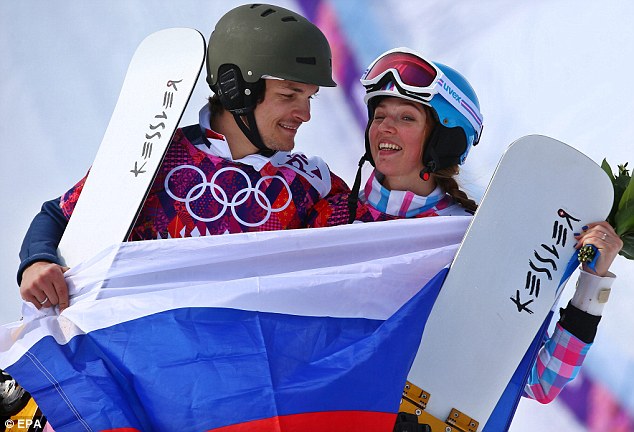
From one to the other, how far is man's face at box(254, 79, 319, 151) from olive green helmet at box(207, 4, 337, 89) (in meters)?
0.05

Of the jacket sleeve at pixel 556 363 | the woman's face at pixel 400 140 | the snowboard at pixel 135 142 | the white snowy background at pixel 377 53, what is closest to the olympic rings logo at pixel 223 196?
the snowboard at pixel 135 142

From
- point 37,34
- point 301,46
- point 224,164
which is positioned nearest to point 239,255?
point 224,164

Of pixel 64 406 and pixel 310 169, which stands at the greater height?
pixel 310 169

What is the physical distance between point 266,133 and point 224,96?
0.22 metres

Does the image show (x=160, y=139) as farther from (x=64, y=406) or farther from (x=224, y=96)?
(x=64, y=406)

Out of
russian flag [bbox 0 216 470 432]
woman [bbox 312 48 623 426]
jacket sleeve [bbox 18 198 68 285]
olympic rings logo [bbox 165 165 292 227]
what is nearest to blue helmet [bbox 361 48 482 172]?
woman [bbox 312 48 623 426]

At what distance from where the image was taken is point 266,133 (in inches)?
130

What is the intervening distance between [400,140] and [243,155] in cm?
59

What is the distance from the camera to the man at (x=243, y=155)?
10.3ft

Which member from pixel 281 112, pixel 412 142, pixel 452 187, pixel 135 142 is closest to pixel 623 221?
pixel 452 187

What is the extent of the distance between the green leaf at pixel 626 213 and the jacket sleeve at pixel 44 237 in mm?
1923

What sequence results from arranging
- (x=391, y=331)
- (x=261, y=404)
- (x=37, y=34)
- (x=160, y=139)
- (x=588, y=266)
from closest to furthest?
(x=261, y=404) < (x=391, y=331) < (x=588, y=266) < (x=160, y=139) < (x=37, y=34)

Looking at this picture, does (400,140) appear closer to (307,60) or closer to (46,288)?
(307,60)

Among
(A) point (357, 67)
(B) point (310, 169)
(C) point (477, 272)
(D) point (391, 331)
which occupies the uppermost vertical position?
(A) point (357, 67)
